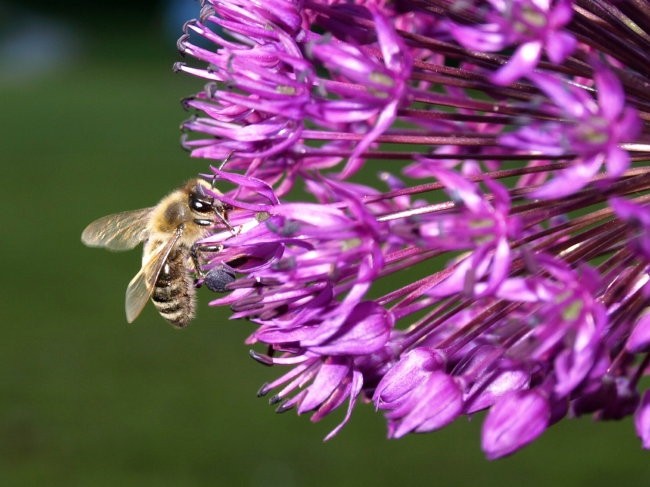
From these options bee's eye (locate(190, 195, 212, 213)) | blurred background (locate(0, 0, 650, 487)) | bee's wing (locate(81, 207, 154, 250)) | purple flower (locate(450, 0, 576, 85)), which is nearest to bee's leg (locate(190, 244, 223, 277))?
bee's eye (locate(190, 195, 212, 213))

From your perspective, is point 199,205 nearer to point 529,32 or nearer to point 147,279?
point 147,279

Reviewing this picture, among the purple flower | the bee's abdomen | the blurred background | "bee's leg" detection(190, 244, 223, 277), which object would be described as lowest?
the blurred background

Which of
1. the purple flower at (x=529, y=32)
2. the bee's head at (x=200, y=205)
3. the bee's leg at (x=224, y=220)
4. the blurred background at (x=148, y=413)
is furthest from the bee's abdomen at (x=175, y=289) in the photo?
the blurred background at (x=148, y=413)

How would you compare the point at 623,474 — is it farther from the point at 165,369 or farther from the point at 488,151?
the point at 488,151

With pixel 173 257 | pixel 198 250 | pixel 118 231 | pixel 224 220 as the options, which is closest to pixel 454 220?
pixel 224 220

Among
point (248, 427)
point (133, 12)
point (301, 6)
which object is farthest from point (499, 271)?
point (133, 12)

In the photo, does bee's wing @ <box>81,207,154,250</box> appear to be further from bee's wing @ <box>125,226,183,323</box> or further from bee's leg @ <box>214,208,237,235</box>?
bee's leg @ <box>214,208,237,235</box>

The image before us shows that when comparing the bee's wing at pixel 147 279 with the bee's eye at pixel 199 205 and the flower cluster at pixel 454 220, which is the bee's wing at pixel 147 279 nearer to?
the bee's eye at pixel 199 205
